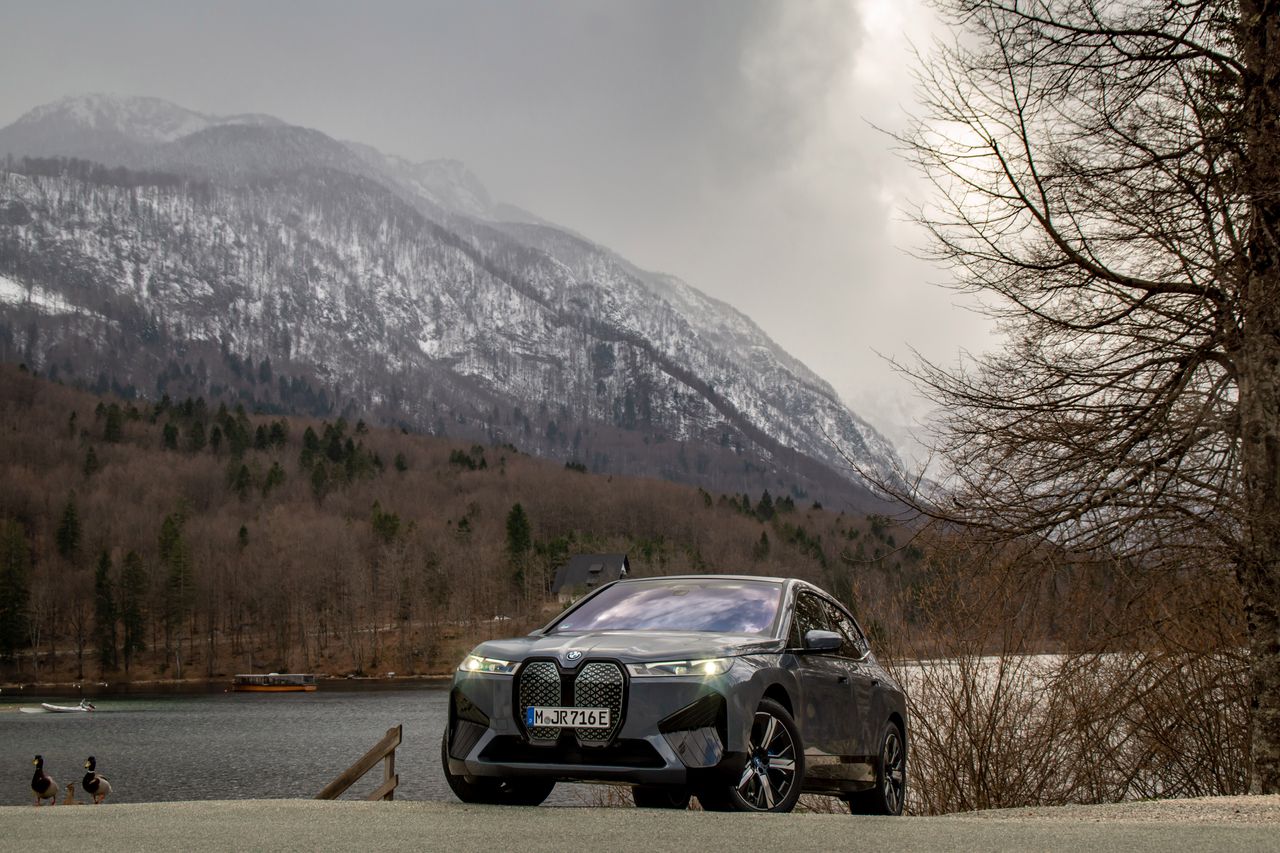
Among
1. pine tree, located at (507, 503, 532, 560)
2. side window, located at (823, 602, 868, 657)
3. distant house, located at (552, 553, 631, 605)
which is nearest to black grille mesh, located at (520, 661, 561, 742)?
side window, located at (823, 602, 868, 657)

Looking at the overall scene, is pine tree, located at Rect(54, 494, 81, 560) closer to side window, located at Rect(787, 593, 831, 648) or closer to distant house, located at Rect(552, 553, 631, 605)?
distant house, located at Rect(552, 553, 631, 605)

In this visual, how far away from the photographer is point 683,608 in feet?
29.7

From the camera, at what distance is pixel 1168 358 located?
12.8m

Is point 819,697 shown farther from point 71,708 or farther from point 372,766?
point 71,708

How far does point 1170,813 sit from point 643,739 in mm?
3958

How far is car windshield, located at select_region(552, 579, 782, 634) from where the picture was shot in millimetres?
8773

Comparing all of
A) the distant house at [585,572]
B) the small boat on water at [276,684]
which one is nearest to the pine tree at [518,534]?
the distant house at [585,572]

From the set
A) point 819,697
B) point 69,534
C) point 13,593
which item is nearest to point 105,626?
point 13,593

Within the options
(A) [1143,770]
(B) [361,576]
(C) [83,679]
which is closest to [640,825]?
(A) [1143,770]

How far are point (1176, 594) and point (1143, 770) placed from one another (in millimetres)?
3442

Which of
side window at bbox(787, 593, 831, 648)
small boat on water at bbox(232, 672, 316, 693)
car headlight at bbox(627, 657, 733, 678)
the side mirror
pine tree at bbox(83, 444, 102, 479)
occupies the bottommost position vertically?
small boat on water at bbox(232, 672, 316, 693)

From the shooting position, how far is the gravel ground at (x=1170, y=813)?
313 inches

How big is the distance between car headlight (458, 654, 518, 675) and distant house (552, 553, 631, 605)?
141m

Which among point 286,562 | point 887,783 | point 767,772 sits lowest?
point 887,783
